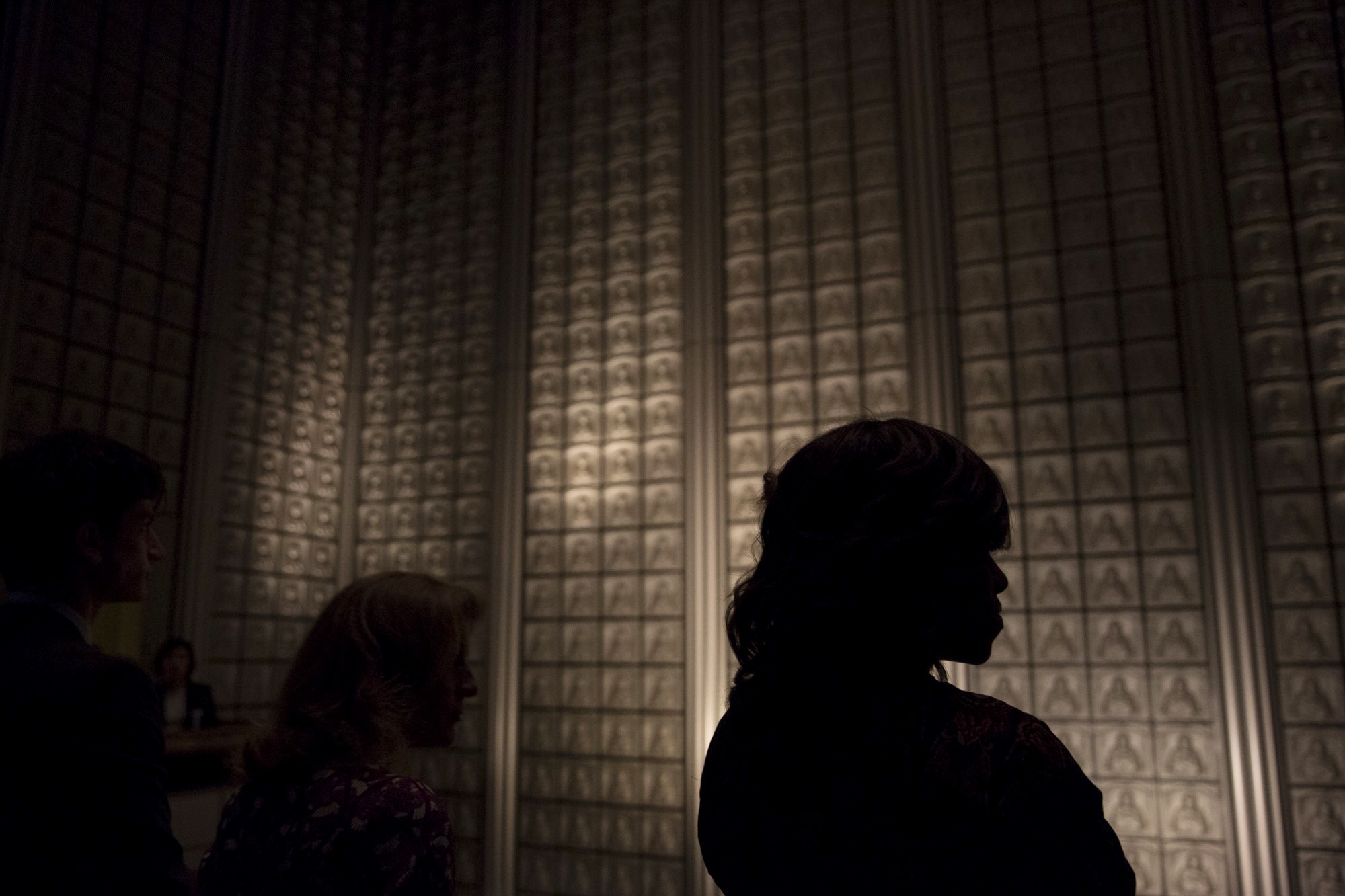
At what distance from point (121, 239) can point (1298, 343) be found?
860 cm

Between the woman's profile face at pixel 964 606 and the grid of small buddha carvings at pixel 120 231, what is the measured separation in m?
7.06

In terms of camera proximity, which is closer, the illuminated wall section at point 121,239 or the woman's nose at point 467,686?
the woman's nose at point 467,686

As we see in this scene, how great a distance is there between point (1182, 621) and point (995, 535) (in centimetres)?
583

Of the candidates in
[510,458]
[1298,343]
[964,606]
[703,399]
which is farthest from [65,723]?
[1298,343]

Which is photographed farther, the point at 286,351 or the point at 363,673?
the point at 286,351

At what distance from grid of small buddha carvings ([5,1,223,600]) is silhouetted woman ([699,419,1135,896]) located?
684 cm

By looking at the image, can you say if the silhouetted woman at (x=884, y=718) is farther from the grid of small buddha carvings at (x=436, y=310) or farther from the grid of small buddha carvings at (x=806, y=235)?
the grid of small buddha carvings at (x=436, y=310)

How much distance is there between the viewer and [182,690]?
7.16 meters

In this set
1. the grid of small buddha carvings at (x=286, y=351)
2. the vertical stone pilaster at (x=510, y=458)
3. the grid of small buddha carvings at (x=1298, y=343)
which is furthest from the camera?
the grid of small buddha carvings at (x=286, y=351)

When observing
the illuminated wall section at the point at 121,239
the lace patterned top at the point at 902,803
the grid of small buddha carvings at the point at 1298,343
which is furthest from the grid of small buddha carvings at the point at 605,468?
the lace patterned top at the point at 902,803

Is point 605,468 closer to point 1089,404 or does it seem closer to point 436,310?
point 436,310

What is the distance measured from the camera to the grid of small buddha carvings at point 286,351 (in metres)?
8.28

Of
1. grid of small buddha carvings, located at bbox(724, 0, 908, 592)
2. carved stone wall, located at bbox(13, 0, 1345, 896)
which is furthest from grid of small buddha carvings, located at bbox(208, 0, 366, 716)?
grid of small buddha carvings, located at bbox(724, 0, 908, 592)

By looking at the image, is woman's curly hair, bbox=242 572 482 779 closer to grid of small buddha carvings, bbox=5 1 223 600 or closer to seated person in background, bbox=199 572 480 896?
seated person in background, bbox=199 572 480 896
